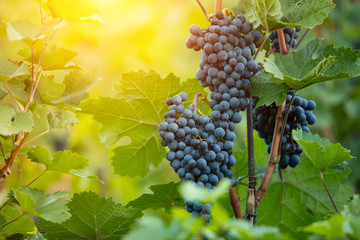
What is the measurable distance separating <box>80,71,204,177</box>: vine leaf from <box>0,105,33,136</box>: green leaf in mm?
297

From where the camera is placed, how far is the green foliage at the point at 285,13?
84 cm

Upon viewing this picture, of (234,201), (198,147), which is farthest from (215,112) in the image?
(234,201)

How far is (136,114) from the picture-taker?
1068 millimetres

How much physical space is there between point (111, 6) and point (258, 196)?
1.97 metres

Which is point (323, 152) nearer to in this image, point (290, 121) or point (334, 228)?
point (290, 121)

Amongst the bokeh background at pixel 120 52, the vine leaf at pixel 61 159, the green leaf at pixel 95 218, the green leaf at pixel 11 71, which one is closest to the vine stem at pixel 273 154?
the green leaf at pixel 95 218

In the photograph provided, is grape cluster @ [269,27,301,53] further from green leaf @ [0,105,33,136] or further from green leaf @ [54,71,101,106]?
green leaf @ [0,105,33,136]

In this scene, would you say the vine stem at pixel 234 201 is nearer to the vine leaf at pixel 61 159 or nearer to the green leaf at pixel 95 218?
the green leaf at pixel 95 218

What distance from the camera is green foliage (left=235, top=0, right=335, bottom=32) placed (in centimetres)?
84

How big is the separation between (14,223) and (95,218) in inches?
6.0

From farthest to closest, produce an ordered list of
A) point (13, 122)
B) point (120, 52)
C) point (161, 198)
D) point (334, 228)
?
point (120, 52), point (161, 198), point (13, 122), point (334, 228)

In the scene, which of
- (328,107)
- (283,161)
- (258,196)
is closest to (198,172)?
(258,196)

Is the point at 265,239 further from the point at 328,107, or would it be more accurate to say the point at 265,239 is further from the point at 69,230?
the point at 328,107

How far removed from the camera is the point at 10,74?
2.47 ft
